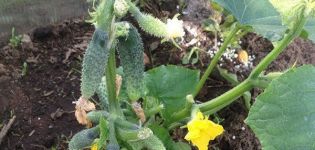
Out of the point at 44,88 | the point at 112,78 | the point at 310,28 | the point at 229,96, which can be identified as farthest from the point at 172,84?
the point at 44,88

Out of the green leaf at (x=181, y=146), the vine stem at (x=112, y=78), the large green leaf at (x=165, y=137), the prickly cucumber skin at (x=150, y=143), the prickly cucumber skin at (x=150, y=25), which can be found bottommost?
the green leaf at (x=181, y=146)

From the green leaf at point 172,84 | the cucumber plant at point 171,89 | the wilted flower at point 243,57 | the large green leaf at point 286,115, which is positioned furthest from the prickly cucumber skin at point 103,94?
the wilted flower at point 243,57

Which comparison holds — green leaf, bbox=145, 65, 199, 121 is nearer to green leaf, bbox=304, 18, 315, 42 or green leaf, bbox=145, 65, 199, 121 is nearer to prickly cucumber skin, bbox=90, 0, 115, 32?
green leaf, bbox=304, 18, 315, 42

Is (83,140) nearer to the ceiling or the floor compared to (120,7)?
nearer to the floor

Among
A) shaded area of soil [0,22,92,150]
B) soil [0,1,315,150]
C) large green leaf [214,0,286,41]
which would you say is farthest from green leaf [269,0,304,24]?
shaded area of soil [0,22,92,150]

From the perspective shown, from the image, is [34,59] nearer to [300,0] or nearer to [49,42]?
[49,42]

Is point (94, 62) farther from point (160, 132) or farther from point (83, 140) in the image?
point (160, 132)

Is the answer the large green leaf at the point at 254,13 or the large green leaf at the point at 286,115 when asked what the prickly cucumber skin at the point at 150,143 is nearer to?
the large green leaf at the point at 286,115
